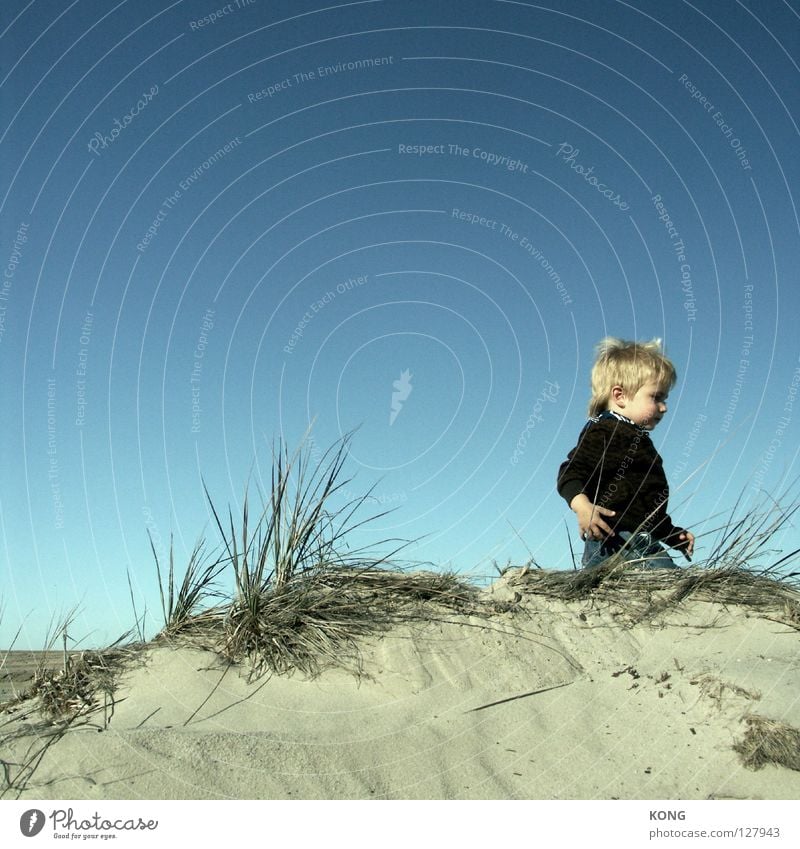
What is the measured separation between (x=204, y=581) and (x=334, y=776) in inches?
59.5

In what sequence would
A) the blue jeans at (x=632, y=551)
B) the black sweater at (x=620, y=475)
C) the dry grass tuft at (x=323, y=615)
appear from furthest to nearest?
the black sweater at (x=620, y=475) < the blue jeans at (x=632, y=551) < the dry grass tuft at (x=323, y=615)

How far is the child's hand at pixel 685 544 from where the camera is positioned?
17.5ft

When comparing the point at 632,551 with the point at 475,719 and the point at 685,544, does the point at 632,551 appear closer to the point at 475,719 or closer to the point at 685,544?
the point at 685,544

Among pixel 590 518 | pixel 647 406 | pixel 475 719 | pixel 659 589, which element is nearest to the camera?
pixel 475 719

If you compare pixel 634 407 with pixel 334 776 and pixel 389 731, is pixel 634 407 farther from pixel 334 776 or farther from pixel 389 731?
pixel 334 776

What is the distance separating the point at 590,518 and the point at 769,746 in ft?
7.08

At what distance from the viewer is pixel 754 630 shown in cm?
421

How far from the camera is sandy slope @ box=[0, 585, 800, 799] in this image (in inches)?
120

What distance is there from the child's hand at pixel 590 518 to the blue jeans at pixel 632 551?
82mm

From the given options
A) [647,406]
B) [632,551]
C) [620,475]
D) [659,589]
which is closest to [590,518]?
[632,551]

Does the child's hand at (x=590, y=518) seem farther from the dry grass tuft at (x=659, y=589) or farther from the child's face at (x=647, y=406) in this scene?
the child's face at (x=647, y=406)

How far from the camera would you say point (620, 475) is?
568cm

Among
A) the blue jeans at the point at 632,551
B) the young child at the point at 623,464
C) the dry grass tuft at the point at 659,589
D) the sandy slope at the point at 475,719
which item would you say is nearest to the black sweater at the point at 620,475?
the young child at the point at 623,464

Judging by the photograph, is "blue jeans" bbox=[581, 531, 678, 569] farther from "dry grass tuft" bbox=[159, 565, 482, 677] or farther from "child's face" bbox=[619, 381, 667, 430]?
"dry grass tuft" bbox=[159, 565, 482, 677]
